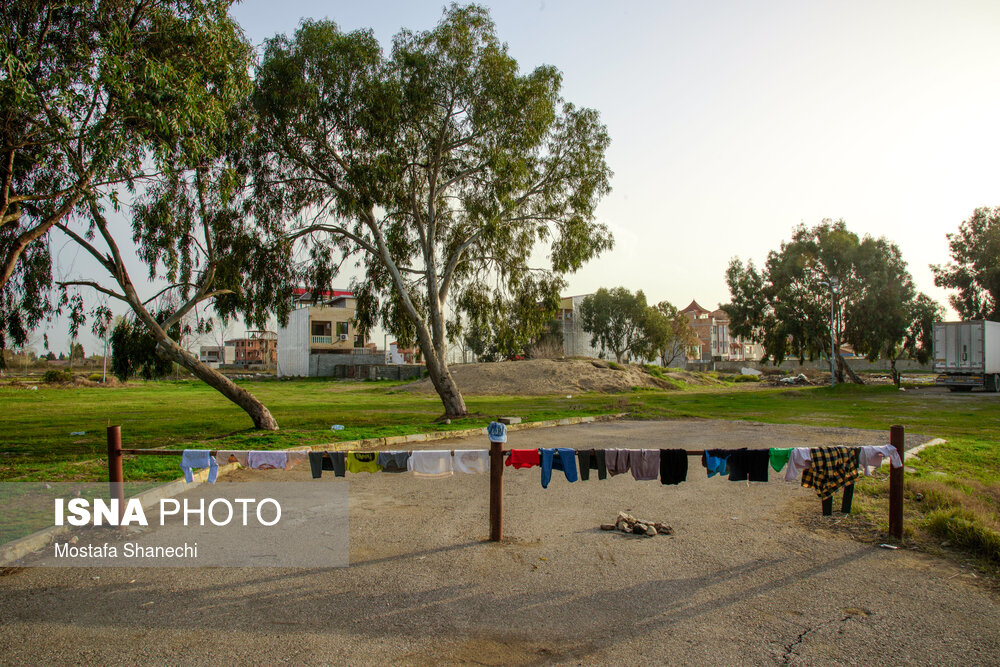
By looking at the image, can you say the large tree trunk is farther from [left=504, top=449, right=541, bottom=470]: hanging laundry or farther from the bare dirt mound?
the bare dirt mound

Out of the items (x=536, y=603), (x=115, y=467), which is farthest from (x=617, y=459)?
(x=115, y=467)

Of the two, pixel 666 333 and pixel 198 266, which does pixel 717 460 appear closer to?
pixel 198 266

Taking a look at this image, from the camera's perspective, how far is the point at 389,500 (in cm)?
856

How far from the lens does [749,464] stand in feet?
21.4

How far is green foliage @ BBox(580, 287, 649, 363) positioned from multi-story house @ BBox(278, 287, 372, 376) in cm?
2544

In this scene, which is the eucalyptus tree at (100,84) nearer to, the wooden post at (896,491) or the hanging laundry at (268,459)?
the hanging laundry at (268,459)

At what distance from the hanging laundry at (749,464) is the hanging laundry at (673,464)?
0.54 metres

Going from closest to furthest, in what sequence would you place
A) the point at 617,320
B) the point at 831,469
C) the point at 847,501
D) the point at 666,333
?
the point at 831,469
the point at 847,501
the point at 666,333
the point at 617,320

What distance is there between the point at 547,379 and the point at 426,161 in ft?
82.0

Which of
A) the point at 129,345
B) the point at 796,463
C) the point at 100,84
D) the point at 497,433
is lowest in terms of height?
the point at 796,463

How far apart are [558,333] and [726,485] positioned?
186 feet

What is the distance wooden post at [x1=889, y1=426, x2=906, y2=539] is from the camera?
6520 mm

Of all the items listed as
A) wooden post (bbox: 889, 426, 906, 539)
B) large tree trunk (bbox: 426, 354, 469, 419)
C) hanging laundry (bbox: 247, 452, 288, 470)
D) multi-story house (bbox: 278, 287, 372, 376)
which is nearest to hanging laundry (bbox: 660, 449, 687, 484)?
wooden post (bbox: 889, 426, 906, 539)

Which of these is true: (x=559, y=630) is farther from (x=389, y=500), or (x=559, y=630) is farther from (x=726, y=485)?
(x=726, y=485)
